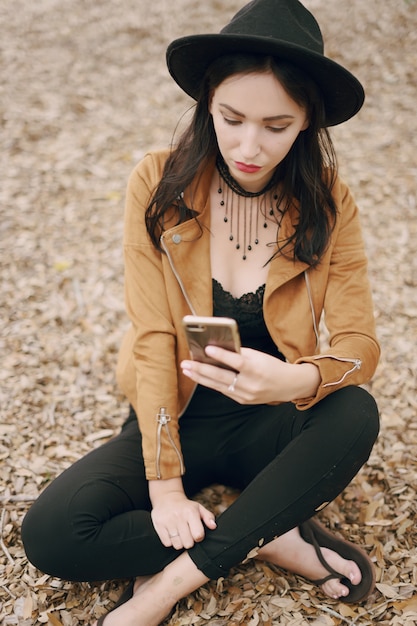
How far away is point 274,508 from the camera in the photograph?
2020 millimetres

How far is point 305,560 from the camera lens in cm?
229

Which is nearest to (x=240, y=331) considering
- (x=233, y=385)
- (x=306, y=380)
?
(x=306, y=380)

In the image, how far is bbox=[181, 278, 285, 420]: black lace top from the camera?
225 cm

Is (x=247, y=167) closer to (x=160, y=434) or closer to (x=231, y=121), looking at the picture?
(x=231, y=121)

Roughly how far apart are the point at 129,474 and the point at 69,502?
0.79ft

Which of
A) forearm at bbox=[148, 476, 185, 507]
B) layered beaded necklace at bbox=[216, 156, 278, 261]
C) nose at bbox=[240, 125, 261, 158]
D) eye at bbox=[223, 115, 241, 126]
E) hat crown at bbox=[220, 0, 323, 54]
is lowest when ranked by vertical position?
forearm at bbox=[148, 476, 185, 507]

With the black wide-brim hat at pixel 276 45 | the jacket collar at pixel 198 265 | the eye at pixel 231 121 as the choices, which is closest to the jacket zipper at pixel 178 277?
the jacket collar at pixel 198 265

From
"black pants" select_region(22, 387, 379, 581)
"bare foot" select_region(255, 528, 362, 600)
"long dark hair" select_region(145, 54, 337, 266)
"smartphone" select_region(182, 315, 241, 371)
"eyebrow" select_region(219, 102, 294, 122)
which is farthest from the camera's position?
"bare foot" select_region(255, 528, 362, 600)

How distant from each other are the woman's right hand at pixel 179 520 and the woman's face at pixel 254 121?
105 centimetres

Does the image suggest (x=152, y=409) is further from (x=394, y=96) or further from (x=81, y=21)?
(x=81, y=21)

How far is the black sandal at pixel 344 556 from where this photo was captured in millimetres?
2223

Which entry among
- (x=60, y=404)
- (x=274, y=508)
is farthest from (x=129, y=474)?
(x=60, y=404)

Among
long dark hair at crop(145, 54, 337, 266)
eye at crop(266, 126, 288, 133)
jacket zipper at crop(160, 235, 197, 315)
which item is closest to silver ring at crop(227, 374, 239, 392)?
jacket zipper at crop(160, 235, 197, 315)

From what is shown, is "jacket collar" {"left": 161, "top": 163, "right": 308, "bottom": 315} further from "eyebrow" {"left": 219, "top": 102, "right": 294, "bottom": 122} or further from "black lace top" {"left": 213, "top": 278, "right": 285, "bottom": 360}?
"eyebrow" {"left": 219, "top": 102, "right": 294, "bottom": 122}
